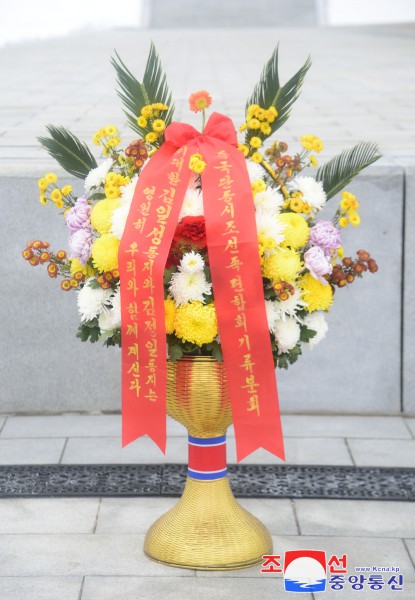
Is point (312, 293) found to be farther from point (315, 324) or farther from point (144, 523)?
point (144, 523)

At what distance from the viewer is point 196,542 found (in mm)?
3930

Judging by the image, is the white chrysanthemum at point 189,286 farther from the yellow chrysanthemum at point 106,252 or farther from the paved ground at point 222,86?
the paved ground at point 222,86

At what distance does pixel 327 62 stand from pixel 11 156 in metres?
10.5

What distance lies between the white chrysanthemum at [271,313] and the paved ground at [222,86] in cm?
231

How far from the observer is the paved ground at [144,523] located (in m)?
3.81

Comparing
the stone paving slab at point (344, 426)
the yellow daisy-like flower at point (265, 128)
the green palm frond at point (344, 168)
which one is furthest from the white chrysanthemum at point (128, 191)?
the stone paving slab at point (344, 426)

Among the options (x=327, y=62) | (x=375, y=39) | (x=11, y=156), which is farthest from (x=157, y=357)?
(x=375, y=39)

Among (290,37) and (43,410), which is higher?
(290,37)

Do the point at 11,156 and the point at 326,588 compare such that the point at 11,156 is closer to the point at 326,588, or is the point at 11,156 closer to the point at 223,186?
the point at 223,186

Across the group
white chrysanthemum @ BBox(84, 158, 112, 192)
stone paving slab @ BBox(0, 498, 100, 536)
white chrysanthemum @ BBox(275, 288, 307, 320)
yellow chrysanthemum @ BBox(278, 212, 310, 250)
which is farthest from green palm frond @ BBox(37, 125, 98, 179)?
stone paving slab @ BBox(0, 498, 100, 536)

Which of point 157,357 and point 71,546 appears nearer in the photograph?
point 157,357

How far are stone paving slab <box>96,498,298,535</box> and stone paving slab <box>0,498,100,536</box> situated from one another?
0.05 m

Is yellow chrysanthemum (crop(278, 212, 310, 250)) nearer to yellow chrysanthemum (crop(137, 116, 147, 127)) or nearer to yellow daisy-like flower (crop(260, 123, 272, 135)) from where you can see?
yellow daisy-like flower (crop(260, 123, 272, 135))

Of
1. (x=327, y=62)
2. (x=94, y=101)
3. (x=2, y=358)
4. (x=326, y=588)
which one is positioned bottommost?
(x=326, y=588)
